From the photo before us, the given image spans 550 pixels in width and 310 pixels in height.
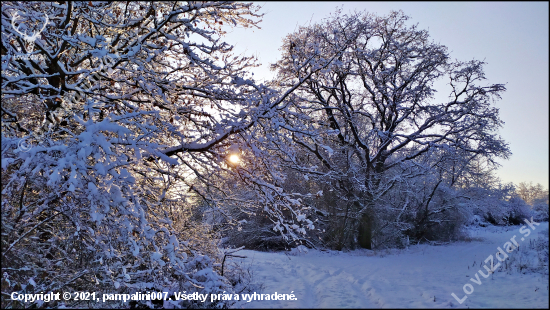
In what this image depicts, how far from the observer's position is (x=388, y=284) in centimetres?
612

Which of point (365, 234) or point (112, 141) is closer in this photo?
point (112, 141)

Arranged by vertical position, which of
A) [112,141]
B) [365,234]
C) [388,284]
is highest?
[112,141]

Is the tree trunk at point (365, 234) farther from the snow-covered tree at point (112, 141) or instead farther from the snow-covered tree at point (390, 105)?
the snow-covered tree at point (112, 141)

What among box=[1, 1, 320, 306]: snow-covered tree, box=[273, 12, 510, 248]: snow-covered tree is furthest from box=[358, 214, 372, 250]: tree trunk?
box=[1, 1, 320, 306]: snow-covered tree

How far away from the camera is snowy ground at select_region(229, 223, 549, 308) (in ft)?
14.5

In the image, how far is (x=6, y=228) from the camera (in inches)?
140

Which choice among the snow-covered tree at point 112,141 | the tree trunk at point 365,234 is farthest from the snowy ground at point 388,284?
the tree trunk at point 365,234

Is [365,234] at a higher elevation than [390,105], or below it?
below

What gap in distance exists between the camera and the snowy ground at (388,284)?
4422 mm

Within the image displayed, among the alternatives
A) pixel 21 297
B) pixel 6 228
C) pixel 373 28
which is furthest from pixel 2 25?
pixel 373 28

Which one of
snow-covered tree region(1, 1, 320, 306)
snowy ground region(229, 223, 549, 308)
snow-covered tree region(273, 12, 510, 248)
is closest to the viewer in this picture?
snow-covered tree region(1, 1, 320, 306)

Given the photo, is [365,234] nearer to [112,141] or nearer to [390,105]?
[390,105]

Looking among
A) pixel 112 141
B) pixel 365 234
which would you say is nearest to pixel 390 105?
pixel 365 234

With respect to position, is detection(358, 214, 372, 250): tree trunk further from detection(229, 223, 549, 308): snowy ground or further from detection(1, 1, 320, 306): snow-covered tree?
detection(1, 1, 320, 306): snow-covered tree
